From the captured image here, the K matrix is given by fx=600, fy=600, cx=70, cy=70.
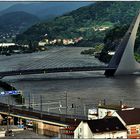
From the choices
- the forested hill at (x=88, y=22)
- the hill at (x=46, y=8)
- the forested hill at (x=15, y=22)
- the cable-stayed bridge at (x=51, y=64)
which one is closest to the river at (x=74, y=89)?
the cable-stayed bridge at (x=51, y=64)

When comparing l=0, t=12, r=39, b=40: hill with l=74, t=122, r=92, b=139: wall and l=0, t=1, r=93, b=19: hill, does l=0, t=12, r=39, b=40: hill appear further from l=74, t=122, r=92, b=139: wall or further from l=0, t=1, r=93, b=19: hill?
l=74, t=122, r=92, b=139: wall

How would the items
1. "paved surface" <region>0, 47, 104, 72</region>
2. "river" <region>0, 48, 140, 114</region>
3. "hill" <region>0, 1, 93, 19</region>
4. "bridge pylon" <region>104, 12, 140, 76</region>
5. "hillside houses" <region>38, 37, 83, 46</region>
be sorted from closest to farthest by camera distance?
"river" <region>0, 48, 140, 114</region> → "bridge pylon" <region>104, 12, 140, 76</region> → "paved surface" <region>0, 47, 104, 72</region> → "hillside houses" <region>38, 37, 83, 46</region> → "hill" <region>0, 1, 93, 19</region>

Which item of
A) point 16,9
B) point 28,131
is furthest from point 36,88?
point 16,9

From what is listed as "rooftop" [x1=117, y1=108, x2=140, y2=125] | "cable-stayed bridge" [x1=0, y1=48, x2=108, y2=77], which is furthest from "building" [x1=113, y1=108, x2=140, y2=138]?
"cable-stayed bridge" [x1=0, y1=48, x2=108, y2=77]

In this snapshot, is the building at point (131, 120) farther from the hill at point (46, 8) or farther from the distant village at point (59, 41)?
the hill at point (46, 8)

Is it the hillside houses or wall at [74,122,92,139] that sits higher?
wall at [74,122,92,139]

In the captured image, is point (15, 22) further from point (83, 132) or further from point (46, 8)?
point (83, 132)

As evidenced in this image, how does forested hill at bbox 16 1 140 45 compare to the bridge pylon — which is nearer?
the bridge pylon

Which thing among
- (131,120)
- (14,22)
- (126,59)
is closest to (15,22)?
(14,22)
